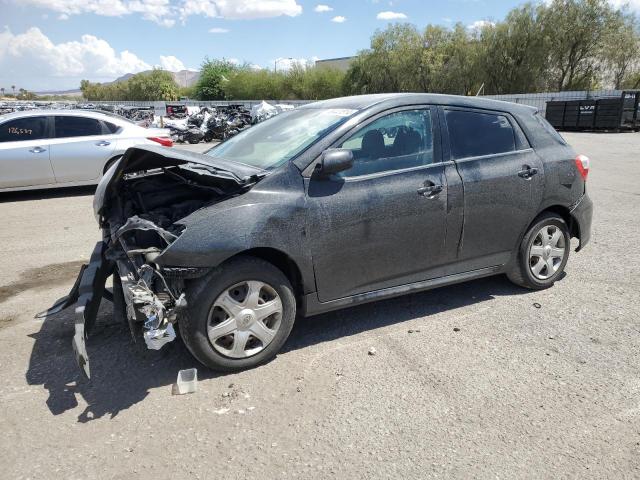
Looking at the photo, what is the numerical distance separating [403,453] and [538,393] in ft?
3.58

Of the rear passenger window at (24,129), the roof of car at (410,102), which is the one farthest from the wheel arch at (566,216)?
the rear passenger window at (24,129)

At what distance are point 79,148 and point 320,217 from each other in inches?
306

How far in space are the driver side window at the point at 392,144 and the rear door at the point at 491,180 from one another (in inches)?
8.8

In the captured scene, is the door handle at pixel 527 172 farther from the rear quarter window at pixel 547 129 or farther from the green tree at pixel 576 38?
the green tree at pixel 576 38

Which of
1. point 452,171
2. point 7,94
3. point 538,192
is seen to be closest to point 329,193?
point 452,171

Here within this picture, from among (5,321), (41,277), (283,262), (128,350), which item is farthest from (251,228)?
(41,277)

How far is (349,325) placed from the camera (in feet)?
13.5

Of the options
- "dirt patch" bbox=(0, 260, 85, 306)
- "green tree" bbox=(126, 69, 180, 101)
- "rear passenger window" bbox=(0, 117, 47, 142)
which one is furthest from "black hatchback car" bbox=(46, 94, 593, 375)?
"green tree" bbox=(126, 69, 180, 101)

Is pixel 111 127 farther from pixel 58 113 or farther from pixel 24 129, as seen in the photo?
pixel 24 129

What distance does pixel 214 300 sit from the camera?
3166mm

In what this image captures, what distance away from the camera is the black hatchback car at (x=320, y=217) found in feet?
10.3

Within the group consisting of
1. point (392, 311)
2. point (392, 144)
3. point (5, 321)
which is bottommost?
point (5, 321)

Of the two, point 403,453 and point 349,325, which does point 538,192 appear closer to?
point 349,325

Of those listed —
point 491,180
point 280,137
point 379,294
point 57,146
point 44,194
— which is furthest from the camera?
point 44,194
